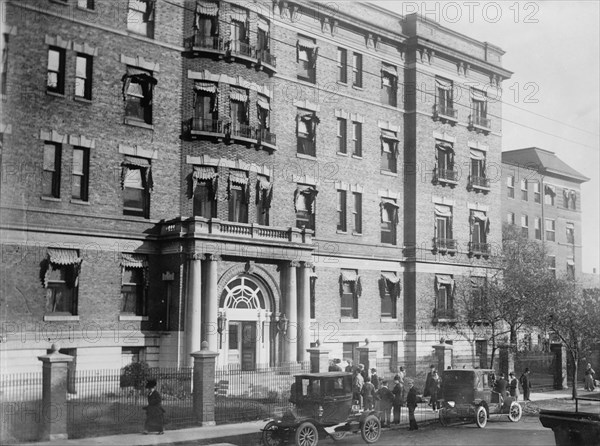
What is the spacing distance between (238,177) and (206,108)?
327 cm

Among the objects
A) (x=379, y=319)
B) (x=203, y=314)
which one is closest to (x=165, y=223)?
(x=203, y=314)

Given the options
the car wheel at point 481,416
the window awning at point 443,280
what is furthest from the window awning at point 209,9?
the car wheel at point 481,416

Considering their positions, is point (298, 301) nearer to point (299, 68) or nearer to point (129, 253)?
point (129, 253)

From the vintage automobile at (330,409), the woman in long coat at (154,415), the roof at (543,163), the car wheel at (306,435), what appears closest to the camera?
the car wheel at (306,435)

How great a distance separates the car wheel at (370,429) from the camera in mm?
20031

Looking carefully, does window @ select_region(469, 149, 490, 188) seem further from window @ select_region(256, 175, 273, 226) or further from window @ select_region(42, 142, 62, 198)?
window @ select_region(42, 142, 62, 198)

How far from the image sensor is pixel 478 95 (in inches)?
1695

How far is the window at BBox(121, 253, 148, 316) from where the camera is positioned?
28719 millimetres

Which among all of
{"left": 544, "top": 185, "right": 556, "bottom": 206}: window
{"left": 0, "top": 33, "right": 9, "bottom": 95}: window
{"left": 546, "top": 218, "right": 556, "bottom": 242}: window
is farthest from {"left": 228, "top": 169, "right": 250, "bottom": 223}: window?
{"left": 546, "top": 218, "right": 556, "bottom": 242}: window

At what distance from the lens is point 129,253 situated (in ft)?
94.5

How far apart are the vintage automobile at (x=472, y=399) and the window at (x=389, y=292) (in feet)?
41.1

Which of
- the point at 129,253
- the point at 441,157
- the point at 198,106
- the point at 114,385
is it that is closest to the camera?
the point at 114,385

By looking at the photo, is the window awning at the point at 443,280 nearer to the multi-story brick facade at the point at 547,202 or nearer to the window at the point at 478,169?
the window at the point at 478,169

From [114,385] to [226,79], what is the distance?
44.7 feet
